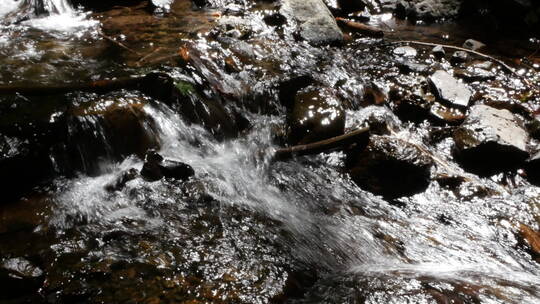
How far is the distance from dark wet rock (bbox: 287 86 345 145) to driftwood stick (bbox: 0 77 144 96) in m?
2.01

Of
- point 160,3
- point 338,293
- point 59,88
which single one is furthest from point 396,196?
point 160,3

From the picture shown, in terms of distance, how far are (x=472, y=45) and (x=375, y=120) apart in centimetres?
377

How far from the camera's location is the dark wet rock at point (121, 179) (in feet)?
12.5

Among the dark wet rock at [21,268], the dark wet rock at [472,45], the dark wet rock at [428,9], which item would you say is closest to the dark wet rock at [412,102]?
the dark wet rock at [472,45]

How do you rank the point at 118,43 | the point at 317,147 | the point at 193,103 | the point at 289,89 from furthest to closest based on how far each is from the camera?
1. the point at 118,43
2. the point at 289,89
3. the point at 193,103
4. the point at 317,147

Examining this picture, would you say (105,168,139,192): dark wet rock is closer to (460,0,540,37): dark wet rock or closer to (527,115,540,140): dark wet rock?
(527,115,540,140): dark wet rock

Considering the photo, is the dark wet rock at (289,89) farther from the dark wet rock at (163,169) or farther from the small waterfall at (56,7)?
the small waterfall at (56,7)

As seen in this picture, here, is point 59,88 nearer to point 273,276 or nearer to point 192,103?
point 192,103

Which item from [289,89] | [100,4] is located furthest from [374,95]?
[100,4]

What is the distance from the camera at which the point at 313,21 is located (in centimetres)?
690

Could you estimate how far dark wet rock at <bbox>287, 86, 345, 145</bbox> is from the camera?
15.4 feet

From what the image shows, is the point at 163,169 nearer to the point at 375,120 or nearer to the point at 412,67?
the point at 375,120

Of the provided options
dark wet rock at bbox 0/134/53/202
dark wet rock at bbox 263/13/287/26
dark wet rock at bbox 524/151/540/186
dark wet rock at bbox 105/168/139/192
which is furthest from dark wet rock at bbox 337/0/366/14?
dark wet rock at bbox 0/134/53/202

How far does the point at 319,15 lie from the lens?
23.1 feet
